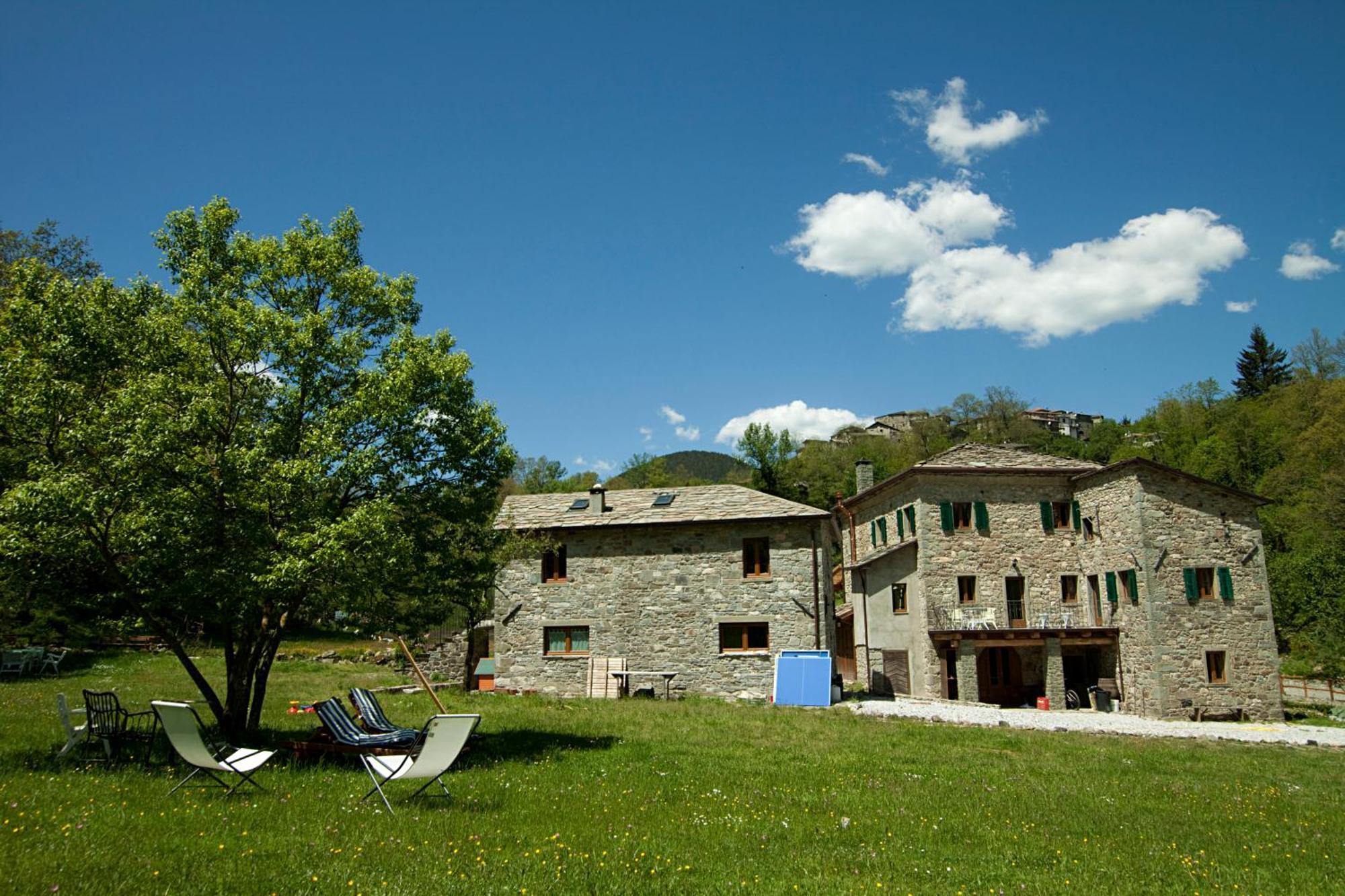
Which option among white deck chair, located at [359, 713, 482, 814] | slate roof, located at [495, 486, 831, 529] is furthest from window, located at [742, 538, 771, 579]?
white deck chair, located at [359, 713, 482, 814]

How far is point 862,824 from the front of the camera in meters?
8.35

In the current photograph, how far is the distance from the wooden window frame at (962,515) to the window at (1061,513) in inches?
128

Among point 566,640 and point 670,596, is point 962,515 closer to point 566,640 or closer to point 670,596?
point 670,596

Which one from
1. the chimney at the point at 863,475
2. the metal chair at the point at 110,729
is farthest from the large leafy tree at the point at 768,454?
the metal chair at the point at 110,729

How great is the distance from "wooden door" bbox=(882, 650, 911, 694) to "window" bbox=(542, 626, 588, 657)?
36.9ft

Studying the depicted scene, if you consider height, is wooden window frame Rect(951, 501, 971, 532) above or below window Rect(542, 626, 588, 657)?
above

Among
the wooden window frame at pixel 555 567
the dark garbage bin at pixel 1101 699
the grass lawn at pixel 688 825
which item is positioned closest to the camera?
the grass lawn at pixel 688 825

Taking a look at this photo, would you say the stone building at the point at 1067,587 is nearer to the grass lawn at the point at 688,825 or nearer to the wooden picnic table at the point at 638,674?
the wooden picnic table at the point at 638,674

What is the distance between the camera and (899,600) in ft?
95.9

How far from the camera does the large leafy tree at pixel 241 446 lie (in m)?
10.8

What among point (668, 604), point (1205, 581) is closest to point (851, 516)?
point (668, 604)

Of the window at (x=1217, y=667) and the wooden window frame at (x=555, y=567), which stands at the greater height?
the wooden window frame at (x=555, y=567)

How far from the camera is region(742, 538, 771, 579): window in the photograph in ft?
86.7

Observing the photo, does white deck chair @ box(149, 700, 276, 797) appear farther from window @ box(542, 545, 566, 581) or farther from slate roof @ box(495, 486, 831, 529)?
window @ box(542, 545, 566, 581)
